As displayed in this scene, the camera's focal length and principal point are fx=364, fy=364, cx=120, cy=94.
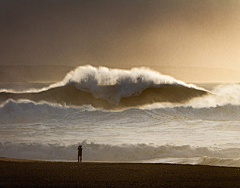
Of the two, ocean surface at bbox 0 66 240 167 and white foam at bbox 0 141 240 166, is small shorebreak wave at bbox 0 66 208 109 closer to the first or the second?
ocean surface at bbox 0 66 240 167

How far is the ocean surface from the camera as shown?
15.4 m

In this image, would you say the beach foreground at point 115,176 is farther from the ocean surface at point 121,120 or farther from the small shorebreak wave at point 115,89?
the small shorebreak wave at point 115,89

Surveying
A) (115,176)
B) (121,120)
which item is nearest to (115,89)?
(121,120)

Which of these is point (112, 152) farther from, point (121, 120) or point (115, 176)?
point (121, 120)

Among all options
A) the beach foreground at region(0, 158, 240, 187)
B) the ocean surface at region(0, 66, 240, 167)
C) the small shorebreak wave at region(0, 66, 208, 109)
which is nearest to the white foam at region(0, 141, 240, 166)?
the ocean surface at region(0, 66, 240, 167)

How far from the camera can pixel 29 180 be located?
8.27 m

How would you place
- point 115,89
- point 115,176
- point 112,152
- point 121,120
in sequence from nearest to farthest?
point 115,176 → point 112,152 → point 121,120 → point 115,89

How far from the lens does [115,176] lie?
8.93 meters

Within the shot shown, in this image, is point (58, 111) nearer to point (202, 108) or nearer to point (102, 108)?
point (102, 108)

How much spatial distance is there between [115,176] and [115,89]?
2054 cm

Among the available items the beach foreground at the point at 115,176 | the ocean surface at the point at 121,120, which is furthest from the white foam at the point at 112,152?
the beach foreground at the point at 115,176

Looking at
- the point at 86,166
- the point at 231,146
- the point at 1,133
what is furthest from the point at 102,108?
the point at 86,166

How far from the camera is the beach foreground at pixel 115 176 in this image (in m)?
7.93

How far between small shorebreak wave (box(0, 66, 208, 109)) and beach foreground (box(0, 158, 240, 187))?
17747 mm
